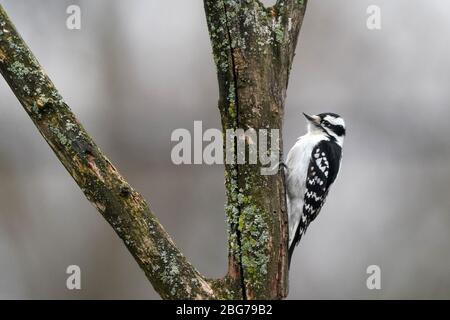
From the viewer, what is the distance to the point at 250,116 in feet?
7.82

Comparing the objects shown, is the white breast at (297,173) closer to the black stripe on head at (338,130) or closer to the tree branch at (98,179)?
the black stripe on head at (338,130)

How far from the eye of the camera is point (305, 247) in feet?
16.5

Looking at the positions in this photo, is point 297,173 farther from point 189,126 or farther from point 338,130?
point 189,126

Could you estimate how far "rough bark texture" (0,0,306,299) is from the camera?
228cm

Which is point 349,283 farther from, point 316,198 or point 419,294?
point 316,198

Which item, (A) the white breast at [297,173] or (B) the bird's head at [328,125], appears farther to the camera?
(B) the bird's head at [328,125]

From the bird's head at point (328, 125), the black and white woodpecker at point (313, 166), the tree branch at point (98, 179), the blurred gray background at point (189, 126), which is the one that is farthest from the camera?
the blurred gray background at point (189, 126)

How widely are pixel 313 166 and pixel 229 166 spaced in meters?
1.46

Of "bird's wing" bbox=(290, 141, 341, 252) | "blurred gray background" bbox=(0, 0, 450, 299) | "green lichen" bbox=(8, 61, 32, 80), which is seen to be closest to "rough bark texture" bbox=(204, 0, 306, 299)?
"green lichen" bbox=(8, 61, 32, 80)

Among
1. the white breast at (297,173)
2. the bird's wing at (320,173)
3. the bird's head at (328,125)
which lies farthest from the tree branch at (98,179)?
the bird's head at (328,125)

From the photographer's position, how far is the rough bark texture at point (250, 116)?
2365 mm

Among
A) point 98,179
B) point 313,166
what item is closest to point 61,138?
point 98,179

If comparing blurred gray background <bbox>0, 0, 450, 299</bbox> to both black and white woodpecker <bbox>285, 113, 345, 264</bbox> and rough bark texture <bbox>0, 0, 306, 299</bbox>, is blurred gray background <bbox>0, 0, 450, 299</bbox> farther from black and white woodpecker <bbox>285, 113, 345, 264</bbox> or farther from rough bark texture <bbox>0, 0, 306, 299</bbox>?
rough bark texture <bbox>0, 0, 306, 299</bbox>

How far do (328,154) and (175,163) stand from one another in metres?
1.45
